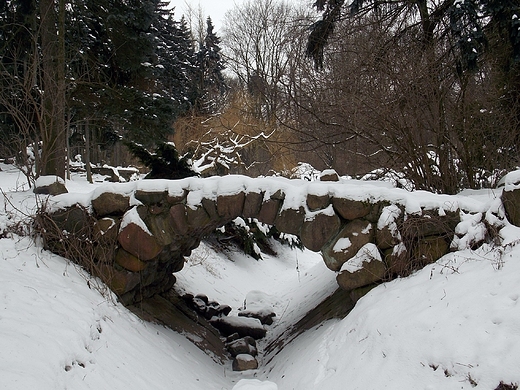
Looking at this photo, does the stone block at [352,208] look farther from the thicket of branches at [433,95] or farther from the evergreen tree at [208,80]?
the evergreen tree at [208,80]

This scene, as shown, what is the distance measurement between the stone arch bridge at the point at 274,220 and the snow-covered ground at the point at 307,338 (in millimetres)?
241

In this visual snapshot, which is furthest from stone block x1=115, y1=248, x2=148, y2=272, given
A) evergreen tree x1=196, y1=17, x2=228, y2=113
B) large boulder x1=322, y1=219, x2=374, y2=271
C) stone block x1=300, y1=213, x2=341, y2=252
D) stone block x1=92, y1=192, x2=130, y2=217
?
evergreen tree x1=196, y1=17, x2=228, y2=113

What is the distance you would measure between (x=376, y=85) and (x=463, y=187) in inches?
76.5

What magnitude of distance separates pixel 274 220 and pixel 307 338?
4.77 ft

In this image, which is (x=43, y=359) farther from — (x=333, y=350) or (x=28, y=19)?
(x=28, y=19)

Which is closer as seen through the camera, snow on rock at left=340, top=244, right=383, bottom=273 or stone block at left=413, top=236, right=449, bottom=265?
stone block at left=413, top=236, right=449, bottom=265

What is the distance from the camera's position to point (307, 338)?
4719 mm

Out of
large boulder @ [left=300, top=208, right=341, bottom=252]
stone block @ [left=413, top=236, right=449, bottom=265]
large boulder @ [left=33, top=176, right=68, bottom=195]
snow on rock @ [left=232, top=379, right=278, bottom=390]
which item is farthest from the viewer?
large boulder @ [left=33, top=176, right=68, bottom=195]

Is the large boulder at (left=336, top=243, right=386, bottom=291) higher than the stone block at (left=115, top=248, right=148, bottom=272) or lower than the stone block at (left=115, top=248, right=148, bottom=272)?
higher

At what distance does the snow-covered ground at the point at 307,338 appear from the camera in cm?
277

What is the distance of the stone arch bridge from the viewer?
4.23 metres

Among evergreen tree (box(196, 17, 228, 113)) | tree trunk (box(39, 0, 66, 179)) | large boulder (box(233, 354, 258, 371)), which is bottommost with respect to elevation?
large boulder (box(233, 354, 258, 371))

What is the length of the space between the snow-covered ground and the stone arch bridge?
0.24 metres

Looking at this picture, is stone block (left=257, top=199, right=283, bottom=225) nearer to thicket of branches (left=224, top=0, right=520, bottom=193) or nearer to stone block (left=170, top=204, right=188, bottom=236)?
stone block (left=170, top=204, right=188, bottom=236)
